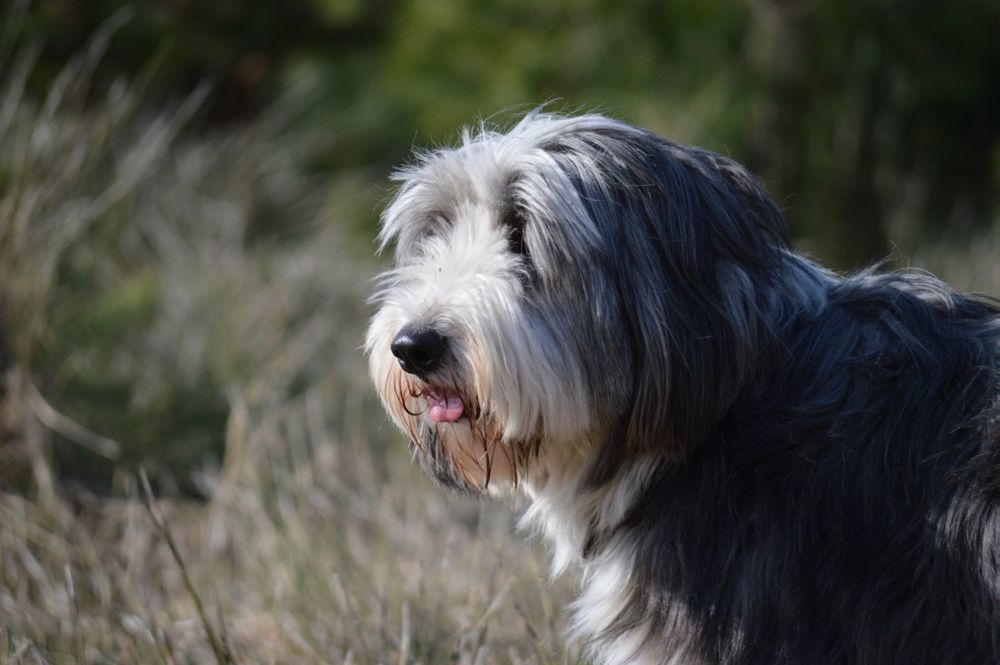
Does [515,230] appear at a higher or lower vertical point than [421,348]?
higher

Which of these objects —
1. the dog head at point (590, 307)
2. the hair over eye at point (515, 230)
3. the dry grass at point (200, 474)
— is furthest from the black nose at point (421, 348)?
the dry grass at point (200, 474)

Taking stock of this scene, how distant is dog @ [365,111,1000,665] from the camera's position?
2.31 meters

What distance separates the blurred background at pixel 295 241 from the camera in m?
3.73

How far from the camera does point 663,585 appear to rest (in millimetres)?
2451

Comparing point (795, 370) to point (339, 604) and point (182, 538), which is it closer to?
point (339, 604)

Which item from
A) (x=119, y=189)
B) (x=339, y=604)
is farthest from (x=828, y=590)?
(x=119, y=189)

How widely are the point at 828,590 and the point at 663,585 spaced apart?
33cm

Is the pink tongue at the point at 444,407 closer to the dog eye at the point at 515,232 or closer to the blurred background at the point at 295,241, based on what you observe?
the dog eye at the point at 515,232

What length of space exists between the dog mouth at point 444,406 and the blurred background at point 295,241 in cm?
71

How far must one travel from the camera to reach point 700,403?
2.46 metres

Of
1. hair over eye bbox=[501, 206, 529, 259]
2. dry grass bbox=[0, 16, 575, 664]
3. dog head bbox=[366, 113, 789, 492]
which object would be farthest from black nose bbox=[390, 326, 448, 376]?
dry grass bbox=[0, 16, 575, 664]

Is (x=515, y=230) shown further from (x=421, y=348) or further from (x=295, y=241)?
(x=295, y=241)

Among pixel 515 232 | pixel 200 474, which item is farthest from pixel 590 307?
pixel 200 474

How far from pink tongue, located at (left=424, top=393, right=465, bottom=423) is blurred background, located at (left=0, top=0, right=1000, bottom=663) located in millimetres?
707
